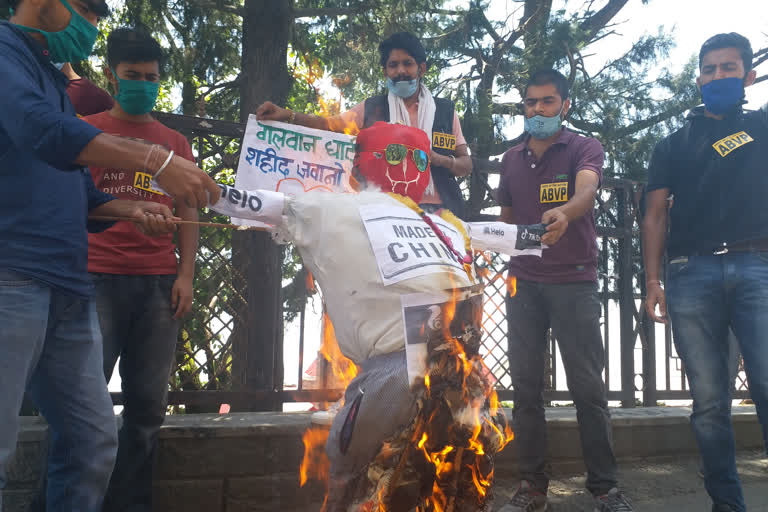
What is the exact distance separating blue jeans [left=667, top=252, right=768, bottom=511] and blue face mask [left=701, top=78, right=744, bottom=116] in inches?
35.3

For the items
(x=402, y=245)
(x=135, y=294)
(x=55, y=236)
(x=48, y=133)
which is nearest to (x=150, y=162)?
(x=48, y=133)

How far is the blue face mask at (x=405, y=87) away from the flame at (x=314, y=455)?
2.16m

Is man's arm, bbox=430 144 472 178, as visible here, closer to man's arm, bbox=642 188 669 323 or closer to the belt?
man's arm, bbox=642 188 669 323

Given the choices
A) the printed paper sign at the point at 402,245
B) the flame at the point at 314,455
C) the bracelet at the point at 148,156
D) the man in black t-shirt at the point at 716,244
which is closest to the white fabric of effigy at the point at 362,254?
the printed paper sign at the point at 402,245

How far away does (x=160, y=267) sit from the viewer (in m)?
2.90

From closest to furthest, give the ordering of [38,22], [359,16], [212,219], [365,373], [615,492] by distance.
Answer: [38,22], [365,373], [615,492], [212,219], [359,16]

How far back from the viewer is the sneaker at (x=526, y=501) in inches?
129

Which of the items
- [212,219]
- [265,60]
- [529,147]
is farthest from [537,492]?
[265,60]

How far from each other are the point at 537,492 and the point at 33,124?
3.13 meters

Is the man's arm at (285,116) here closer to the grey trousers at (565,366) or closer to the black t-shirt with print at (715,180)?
the grey trousers at (565,366)

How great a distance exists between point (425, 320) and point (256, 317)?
2284 mm

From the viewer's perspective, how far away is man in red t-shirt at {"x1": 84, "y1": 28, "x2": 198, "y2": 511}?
2.76m

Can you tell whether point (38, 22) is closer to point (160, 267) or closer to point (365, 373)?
point (160, 267)

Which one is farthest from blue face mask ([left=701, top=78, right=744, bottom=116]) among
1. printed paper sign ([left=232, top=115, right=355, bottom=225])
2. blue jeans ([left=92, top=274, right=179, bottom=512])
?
blue jeans ([left=92, top=274, right=179, bottom=512])
